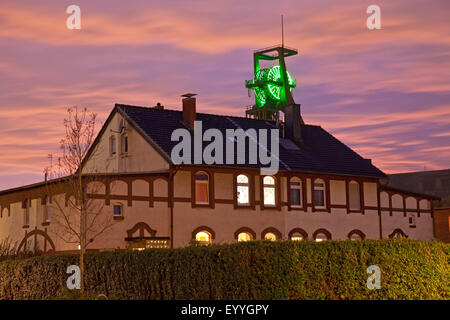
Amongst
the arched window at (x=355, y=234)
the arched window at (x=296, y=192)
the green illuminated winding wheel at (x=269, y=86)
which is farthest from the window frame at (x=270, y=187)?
the green illuminated winding wheel at (x=269, y=86)

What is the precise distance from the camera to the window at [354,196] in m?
41.1

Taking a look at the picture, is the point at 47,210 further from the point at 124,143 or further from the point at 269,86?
the point at 269,86

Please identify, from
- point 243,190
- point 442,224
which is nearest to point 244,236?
point 243,190

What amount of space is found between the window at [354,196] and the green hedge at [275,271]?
2329 cm

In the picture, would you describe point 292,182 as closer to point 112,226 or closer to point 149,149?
point 149,149

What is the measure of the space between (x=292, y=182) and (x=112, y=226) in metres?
11.4

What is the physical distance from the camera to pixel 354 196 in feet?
136

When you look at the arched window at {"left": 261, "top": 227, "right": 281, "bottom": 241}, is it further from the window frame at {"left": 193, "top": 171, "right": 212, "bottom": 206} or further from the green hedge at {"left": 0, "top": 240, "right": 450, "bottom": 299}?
the green hedge at {"left": 0, "top": 240, "right": 450, "bottom": 299}

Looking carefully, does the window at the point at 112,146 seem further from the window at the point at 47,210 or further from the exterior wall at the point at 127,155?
the window at the point at 47,210

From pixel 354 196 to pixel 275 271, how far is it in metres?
27.3

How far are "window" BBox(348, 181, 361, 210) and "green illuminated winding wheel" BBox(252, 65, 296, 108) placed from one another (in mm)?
18437

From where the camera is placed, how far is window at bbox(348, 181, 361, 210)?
135ft

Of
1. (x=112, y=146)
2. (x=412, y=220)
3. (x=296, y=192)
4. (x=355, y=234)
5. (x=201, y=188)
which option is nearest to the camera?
(x=201, y=188)

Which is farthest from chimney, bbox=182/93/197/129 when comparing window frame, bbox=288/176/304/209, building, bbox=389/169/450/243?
building, bbox=389/169/450/243
